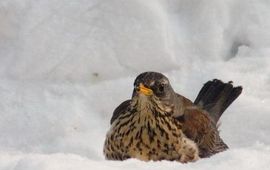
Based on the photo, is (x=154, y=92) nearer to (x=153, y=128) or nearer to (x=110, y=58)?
(x=153, y=128)

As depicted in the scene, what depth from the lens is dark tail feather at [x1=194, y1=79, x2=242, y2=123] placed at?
23.7 ft

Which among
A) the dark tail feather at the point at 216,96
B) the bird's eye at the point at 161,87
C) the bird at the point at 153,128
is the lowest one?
the bird at the point at 153,128

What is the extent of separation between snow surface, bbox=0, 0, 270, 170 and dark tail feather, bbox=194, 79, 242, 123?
10 centimetres

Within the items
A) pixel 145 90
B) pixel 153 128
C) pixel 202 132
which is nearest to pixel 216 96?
pixel 202 132

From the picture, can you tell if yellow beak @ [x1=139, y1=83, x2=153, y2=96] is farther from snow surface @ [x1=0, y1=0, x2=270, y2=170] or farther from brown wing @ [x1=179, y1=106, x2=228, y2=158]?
snow surface @ [x1=0, y1=0, x2=270, y2=170]

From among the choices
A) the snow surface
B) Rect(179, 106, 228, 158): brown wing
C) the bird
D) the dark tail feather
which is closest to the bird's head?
the bird

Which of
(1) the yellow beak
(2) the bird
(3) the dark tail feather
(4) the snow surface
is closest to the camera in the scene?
(1) the yellow beak

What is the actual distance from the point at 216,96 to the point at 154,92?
4.66 ft

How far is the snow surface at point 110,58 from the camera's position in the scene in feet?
23.2

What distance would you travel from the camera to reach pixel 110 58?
7520 mm

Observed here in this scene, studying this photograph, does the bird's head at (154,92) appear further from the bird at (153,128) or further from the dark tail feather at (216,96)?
the dark tail feather at (216,96)

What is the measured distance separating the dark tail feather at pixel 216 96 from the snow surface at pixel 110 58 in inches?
4.0

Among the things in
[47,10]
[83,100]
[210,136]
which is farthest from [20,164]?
[47,10]

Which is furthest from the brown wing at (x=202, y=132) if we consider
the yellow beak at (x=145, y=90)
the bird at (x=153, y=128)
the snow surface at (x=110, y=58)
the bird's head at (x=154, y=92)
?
the yellow beak at (x=145, y=90)
